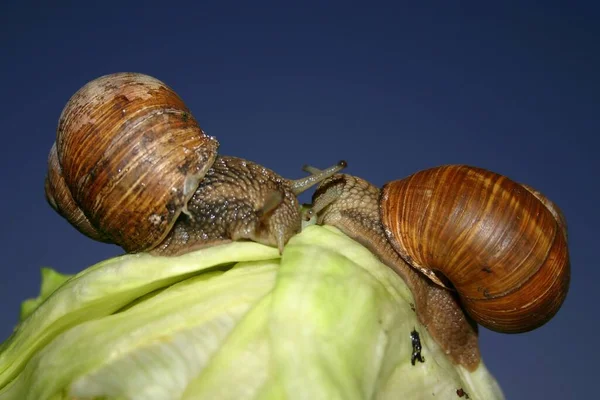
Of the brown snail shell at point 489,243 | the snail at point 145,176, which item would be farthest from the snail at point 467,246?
the snail at point 145,176

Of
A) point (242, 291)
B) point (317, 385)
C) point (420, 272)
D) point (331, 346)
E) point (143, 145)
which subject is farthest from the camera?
point (420, 272)

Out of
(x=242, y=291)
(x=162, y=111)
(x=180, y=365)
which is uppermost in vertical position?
(x=162, y=111)

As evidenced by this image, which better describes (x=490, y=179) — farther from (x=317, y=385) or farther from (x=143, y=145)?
(x=143, y=145)

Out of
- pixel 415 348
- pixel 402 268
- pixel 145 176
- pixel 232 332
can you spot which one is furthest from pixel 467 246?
pixel 145 176

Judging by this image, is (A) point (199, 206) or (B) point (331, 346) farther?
(A) point (199, 206)

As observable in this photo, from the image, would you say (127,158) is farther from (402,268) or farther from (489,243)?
(489,243)

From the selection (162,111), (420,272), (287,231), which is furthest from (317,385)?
(162,111)
